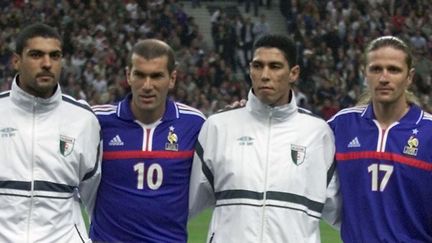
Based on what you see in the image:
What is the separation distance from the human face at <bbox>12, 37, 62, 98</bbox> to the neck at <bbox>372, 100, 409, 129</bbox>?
208cm

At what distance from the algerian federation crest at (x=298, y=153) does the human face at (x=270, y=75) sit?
11.9 inches

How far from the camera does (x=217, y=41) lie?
29969mm

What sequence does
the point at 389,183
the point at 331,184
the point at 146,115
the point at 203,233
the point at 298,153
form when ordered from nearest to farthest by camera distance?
the point at 389,183, the point at 298,153, the point at 331,184, the point at 146,115, the point at 203,233

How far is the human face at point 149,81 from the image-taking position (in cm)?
707

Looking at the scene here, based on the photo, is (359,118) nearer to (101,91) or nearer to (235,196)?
(235,196)

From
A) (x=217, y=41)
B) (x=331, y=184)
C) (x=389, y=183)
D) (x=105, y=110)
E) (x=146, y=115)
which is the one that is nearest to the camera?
(x=389, y=183)

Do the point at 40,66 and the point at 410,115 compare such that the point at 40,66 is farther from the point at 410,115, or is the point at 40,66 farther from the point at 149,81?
the point at 410,115

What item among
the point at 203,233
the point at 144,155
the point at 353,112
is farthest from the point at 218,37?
the point at 144,155

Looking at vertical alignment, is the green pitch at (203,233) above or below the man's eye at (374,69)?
below

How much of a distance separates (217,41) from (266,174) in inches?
911

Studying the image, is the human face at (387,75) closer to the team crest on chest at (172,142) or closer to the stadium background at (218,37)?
the team crest on chest at (172,142)

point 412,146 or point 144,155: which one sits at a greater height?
point 412,146

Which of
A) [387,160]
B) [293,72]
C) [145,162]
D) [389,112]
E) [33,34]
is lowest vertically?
[145,162]

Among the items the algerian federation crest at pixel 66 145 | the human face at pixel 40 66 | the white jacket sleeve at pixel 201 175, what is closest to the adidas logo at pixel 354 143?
the white jacket sleeve at pixel 201 175
